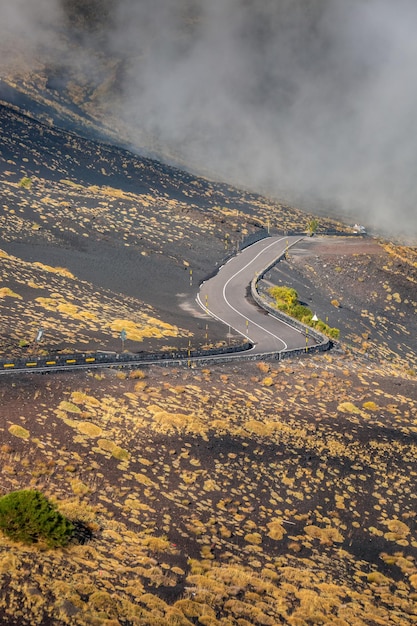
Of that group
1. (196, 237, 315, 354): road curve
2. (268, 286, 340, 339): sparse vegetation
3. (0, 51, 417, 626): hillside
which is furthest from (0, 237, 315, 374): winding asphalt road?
(268, 286, 340, 339): sparse vegetation

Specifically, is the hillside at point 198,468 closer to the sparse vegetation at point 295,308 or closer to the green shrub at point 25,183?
the sparse vegetation at point 295,308

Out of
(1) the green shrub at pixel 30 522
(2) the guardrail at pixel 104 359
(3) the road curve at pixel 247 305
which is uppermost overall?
(3) the road curve at pixel 247 305

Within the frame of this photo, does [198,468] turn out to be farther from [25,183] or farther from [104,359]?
[25,183]

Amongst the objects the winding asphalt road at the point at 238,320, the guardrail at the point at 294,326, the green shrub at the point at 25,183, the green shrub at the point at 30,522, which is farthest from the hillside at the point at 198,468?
the green shrub at the point at 25,183

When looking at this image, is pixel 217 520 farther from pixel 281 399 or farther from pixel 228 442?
pixel 281 399

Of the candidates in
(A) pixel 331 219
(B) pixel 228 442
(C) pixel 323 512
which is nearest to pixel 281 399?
(B) pixel 228 442

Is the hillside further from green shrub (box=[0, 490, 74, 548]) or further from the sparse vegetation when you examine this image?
the sparse vegetation

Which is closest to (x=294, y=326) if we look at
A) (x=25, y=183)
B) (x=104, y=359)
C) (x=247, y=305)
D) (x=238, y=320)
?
(x=238, y=320)
